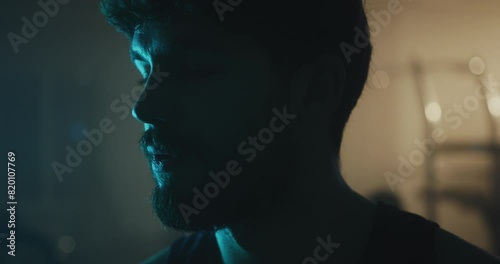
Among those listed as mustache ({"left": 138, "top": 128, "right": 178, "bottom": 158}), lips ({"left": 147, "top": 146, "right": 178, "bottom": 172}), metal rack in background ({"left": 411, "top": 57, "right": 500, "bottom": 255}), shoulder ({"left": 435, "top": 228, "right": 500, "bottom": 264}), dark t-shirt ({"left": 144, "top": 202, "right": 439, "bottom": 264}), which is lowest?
metal rack in background ({"left": 411, "top": 57, "right": 500, "bottom": 255})

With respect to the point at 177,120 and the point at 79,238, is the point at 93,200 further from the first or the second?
the point at 177,120

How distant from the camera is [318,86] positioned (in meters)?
0.69

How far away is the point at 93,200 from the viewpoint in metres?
1.00

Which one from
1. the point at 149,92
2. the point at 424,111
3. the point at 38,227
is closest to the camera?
the point at 149,92

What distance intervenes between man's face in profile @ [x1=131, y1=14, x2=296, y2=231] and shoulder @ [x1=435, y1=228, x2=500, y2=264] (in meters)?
0.25

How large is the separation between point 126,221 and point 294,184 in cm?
49

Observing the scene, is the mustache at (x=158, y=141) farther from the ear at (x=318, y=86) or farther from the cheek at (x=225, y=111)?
the ear at (x=318, y=86)

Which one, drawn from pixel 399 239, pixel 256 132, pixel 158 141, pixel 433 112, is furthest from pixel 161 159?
pixel 433 112

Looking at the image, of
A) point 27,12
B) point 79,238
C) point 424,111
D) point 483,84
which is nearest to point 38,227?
point 79,238

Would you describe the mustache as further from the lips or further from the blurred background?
the blurred background

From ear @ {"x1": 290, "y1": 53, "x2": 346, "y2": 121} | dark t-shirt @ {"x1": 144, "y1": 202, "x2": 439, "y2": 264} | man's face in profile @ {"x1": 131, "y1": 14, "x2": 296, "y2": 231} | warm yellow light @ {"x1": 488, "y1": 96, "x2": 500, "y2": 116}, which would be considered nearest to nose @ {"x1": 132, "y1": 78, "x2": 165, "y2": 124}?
man's face in profile @ {"x1": 131, "y1": 14, "x2": 296, "y2": 231}

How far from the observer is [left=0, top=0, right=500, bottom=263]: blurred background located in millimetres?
989

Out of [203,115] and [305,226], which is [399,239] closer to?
[305,226]

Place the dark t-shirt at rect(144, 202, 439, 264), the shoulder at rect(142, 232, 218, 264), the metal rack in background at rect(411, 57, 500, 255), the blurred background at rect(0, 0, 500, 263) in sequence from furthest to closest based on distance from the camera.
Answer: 1. the metal rack in background at rect(411, 57, 500, 255)
2. the blurred background at rect(0, 0, 500, 263)
3. the shoulder at rect(142, 232, 218, 264)
4. the dark t-shirt at rect(144, 202, 439, 264)
